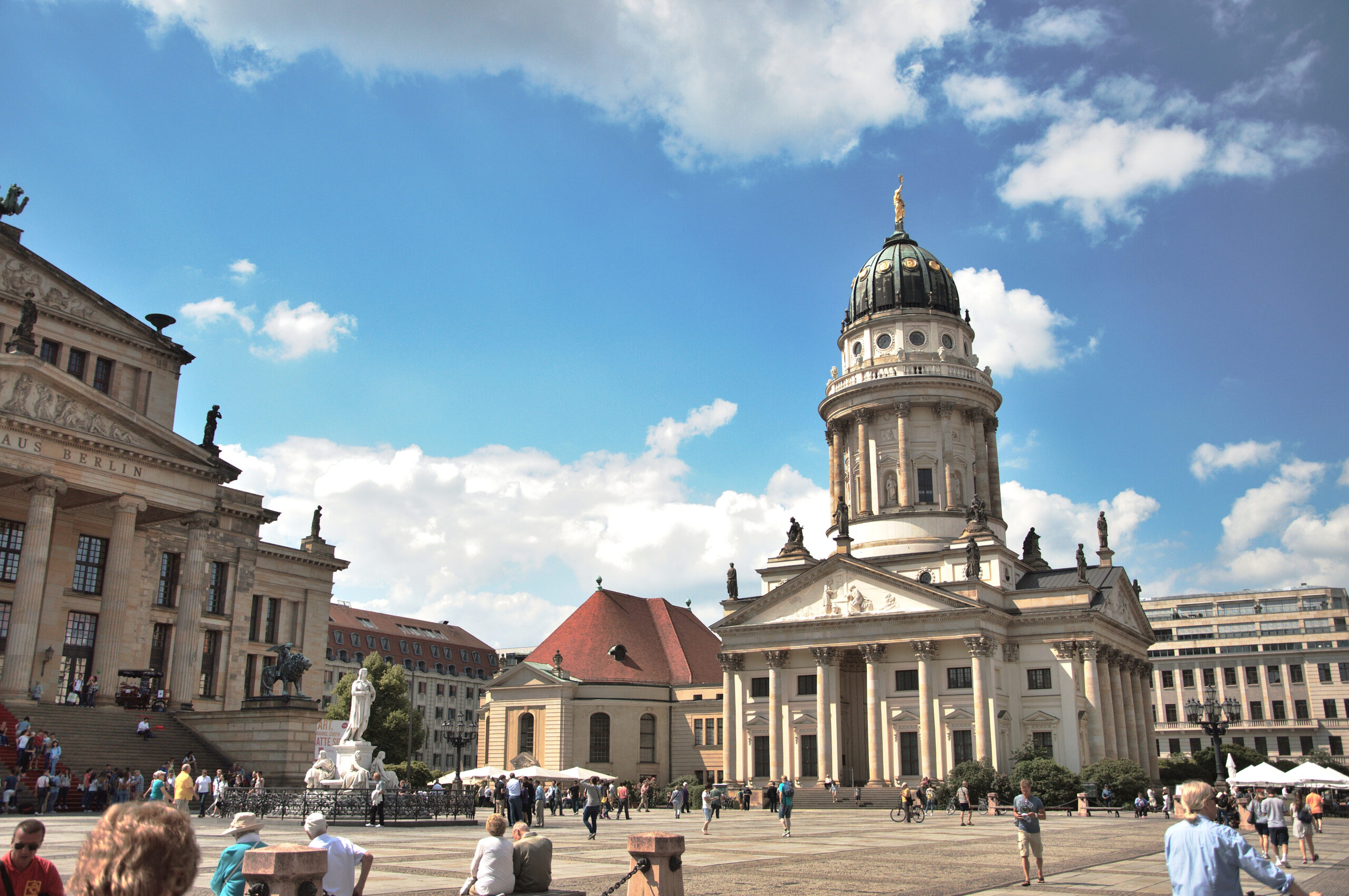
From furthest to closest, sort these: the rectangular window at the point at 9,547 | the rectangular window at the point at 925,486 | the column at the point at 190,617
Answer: the rectangular window at the point at 925,486 → the column at the point at 190,617 → the rectangular window at the point at 9,547

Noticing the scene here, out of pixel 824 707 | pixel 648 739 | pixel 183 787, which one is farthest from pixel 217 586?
pixel 824 707

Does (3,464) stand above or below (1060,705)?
above

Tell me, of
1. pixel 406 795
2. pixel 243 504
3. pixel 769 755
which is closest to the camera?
pixel 406 795

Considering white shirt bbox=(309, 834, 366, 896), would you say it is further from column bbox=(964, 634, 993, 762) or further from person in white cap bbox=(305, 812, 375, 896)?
column bbox=(964, 634, 993, 762)

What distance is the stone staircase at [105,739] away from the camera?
34125 mm

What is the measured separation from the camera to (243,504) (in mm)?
51156

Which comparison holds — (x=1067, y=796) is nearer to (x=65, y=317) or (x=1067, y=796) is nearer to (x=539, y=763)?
(x=539, y=763)

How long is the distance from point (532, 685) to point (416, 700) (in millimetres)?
40781

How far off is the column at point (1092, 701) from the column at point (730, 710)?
20.3 m

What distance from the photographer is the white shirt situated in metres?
9.73

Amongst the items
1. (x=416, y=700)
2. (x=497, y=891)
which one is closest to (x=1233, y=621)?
(x=416, y=700)

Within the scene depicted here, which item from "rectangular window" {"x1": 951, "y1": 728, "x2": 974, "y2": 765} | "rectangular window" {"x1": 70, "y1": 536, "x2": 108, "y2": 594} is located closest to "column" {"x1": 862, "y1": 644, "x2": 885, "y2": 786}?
"rectangular window" {"x1": 951, "y1": 728, "x2": 974, "y2": 765}

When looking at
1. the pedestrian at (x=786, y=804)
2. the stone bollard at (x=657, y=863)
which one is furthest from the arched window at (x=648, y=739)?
the stone bollard at (x=657, y=863)

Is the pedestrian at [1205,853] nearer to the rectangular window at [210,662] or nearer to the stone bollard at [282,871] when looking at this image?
the stone bollard at [282,871]
